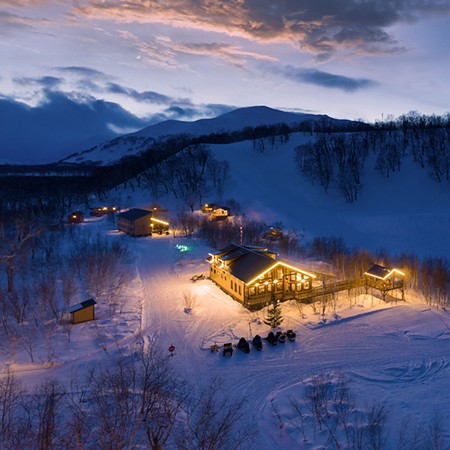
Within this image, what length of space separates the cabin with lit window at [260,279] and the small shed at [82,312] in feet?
37.9

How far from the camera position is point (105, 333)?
2450cm

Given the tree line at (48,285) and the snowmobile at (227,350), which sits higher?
the tree line at (48,285)

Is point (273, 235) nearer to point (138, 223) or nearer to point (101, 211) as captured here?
point (138, 223)

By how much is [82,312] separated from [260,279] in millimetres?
13720

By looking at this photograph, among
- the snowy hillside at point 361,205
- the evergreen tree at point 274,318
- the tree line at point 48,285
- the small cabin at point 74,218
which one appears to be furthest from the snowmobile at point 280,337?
the small cabin at point 74,218

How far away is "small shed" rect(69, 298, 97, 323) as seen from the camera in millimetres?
25797

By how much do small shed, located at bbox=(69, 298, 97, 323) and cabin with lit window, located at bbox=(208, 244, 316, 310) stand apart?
11.6 meters

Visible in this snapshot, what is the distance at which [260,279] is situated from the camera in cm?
3022

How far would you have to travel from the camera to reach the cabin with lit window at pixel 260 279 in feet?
98.3

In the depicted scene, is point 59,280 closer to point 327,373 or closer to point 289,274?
point 289,274

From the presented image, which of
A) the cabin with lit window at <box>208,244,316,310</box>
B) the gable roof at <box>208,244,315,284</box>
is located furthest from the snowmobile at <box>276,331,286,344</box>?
the gable roof at <box>208,244,315,284</box>

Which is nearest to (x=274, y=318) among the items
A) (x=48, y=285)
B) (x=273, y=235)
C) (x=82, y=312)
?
(x=82, y=312)

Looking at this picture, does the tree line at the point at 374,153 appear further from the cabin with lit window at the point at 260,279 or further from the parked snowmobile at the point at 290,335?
the parked snowmobile at the point at 290,335

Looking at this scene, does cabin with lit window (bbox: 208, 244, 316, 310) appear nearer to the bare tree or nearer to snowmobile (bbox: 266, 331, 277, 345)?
snowmobile (bbox: 266, 331, 277, 345)
